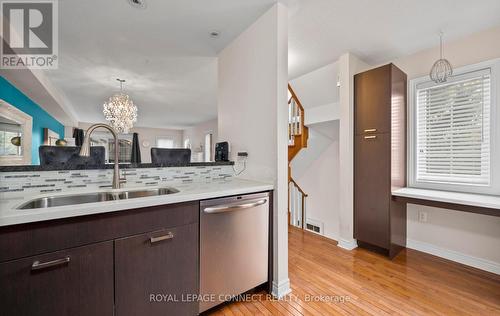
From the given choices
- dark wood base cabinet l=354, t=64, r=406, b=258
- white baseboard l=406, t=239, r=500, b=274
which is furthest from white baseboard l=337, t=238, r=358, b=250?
white baseboard l=406, t=239, r=500, b=274

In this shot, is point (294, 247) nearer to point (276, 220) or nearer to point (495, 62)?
point (276, 220)

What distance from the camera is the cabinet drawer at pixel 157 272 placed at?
1.08 metres

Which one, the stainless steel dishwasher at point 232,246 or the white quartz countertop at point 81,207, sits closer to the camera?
the white quartz countertop at point 81,207

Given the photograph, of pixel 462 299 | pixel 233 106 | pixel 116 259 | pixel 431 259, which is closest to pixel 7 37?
pixel 233 106

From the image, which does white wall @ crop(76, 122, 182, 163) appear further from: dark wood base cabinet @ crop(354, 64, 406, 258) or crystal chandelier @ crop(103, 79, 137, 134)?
dark wood base cabinet @ crop(354, 64, 406, 258)

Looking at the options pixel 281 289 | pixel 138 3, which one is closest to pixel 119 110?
pixel 138 3

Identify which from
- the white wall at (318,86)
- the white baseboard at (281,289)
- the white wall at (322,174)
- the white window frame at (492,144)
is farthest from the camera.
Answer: the white wall at (322,174)

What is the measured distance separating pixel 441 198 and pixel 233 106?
2.26 m

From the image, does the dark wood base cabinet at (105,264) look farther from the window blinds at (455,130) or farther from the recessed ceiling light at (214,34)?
the window blinds at (455,130)

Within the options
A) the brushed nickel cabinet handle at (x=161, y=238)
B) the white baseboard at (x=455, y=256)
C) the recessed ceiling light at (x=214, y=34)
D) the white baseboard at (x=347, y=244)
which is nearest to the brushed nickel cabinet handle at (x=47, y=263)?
the brushed nickel cabinet handle at (x=161, y=238)

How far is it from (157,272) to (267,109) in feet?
4.68

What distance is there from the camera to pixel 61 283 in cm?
93

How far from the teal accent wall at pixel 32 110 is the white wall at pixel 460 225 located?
5316 millimetres

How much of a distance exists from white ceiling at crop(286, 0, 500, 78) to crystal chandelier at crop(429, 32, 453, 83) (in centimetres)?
23
